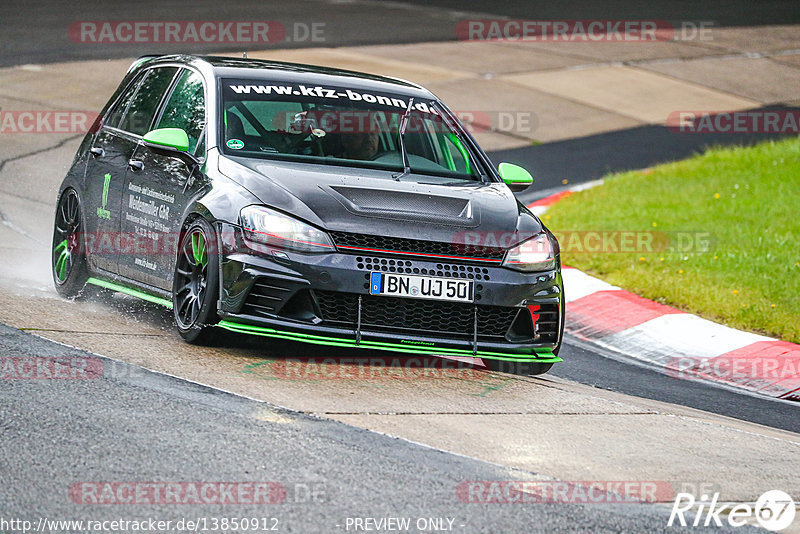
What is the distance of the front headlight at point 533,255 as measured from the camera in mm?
6715

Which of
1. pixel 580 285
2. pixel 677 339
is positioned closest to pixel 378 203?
pixel 677 339

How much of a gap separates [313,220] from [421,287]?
645 mm

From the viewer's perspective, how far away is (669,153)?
17594mm

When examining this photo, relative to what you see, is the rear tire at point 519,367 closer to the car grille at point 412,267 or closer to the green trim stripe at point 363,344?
the green trim stripe at point 363,344

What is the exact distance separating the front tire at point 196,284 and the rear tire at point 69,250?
1.50m

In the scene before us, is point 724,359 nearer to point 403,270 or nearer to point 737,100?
point 403,270

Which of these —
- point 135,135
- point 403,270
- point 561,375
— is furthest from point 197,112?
point 561,375

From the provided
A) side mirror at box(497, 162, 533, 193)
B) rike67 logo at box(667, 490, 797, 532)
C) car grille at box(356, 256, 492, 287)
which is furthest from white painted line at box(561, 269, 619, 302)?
rike67 logo at box(667, 490, 797, 532)

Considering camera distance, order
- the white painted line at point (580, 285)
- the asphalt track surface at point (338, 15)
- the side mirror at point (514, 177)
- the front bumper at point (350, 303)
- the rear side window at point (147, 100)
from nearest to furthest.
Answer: the front bumper at point (350, 303) → the side mirror at point (514, 177) → the rear side window at point (147, 100) → the white painted line at point (580, 285) → the asphalt track surface at point (338, 15)

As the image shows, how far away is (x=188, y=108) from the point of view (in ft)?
25.2

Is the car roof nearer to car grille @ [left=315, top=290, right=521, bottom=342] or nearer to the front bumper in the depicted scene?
the front bumper

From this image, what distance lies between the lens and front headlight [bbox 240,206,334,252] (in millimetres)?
6367

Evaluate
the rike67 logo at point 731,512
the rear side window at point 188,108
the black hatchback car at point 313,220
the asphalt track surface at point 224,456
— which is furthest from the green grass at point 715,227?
the rear side window at point 188,108

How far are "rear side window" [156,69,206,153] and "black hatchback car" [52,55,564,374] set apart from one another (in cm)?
1
